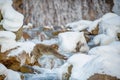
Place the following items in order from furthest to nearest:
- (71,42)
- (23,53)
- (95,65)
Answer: (71,42)
(23,53)
(95,65)

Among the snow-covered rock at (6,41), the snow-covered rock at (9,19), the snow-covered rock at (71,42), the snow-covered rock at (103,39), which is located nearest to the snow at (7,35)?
the snow-covered rock at (6,41)

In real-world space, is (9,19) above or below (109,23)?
above

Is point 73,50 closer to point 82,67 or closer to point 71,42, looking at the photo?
point 71,42

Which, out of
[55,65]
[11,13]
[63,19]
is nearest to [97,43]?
[55,65]

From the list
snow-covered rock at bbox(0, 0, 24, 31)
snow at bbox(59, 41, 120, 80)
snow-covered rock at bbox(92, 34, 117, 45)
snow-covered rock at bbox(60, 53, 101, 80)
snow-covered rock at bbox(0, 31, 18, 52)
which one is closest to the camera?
snow at bbox(59, 41, 120, 80)

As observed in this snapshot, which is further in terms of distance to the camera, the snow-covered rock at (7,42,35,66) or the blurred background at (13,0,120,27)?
the blurred background at (13,0,120,27)

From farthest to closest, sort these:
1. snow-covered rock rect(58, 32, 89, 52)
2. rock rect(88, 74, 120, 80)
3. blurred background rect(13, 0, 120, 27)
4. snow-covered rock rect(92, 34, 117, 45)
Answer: blurred background rect(13, 0, 120, 27) → snow-covered rock rect(92, 34, 117, 45) → snow-covered rock rect(58, 32, 89, 52) → rock rect(88, 74, 120, 80)

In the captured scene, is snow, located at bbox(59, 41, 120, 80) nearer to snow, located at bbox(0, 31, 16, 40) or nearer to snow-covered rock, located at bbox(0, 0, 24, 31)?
snow, located at bbox(0, 31, 16, 40)

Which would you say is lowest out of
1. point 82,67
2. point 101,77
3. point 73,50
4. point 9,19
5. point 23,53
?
point 73,50

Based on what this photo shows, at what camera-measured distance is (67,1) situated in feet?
62.6

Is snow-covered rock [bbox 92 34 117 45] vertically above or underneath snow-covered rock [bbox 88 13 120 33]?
underneath

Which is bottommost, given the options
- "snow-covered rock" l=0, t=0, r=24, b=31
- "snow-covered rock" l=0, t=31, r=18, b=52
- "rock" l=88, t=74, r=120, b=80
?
"snow-covered rock" l=0, t=31, r=18, b=52

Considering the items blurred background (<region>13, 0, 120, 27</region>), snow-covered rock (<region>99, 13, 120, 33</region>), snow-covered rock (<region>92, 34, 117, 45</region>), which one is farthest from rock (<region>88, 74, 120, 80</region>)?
blurred background (<region>13, 0, 120, 27</region>)

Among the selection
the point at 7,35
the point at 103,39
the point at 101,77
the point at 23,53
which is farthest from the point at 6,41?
the point at 101,77
